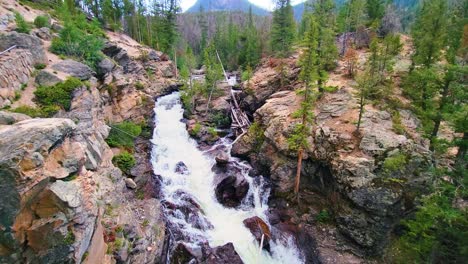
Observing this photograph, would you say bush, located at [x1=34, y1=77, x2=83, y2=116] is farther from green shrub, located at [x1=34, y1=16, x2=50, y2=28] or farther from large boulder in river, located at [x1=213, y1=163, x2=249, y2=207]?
green shrub, located at [x1=34, y1=16, x2=50, y2=28]

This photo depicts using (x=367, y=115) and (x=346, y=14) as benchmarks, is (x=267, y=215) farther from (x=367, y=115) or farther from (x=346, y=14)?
(x=346, y=14)

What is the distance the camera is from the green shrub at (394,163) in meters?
16.3

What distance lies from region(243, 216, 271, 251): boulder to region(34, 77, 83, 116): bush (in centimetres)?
1482

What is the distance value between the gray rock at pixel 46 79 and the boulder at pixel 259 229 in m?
16.8

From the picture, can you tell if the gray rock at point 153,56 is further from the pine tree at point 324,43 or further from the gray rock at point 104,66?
the pine tree at point 324,43

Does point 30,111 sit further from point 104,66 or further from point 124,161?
point 104,66

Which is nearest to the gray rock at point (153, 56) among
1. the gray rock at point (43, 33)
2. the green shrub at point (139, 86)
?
the green shrub at point (139, 86)

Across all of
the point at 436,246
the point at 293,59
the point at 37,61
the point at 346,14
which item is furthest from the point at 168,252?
the point at 346,14

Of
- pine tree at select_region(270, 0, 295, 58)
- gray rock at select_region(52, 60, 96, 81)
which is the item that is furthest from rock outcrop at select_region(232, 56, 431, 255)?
pine tree at select_region(270, 0, 295, 58)

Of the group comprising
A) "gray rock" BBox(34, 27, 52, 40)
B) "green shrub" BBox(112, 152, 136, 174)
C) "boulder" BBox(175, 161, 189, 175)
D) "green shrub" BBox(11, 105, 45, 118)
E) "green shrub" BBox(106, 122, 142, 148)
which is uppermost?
"gray rock" BBox(34, 27, 52, 40)

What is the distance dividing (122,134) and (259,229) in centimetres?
1468

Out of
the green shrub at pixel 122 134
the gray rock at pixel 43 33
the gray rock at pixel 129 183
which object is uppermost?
the gray rock at pixel 43 33

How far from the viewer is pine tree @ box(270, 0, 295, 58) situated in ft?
139

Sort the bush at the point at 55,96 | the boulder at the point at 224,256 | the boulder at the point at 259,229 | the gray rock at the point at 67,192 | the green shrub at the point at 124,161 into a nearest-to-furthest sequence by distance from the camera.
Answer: the gray rock at the point at 67,192 < the boulder at the point at 224,256 < the bush at the point at 55,96 < the boulder at the point at 259,229 < the green shrub at the point at 124,161
